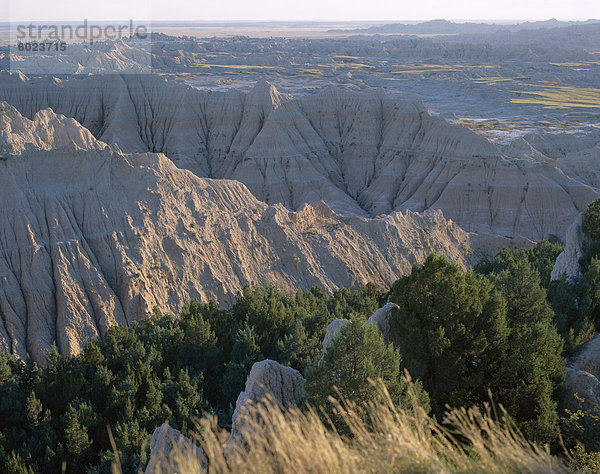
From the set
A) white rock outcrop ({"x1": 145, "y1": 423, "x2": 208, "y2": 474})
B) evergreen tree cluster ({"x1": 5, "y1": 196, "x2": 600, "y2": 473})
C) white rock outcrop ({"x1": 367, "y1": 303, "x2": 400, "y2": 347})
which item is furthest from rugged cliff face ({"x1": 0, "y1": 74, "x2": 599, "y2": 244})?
white rock outcrop ({"x1": 145, "y1": 423, "x2": 208, "y2": 474})

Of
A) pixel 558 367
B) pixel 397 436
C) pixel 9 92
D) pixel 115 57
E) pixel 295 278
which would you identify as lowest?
pixel 295 278

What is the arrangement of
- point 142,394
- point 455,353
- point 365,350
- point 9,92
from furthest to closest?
1. point 9,92
2. point 142,394
3. point 455,353
4. point 365,350

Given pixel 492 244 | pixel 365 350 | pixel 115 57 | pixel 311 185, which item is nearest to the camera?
pixel 365 350

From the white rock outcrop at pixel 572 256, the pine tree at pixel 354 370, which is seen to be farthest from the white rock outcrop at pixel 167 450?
the white rock outcrop at pixel 572 256

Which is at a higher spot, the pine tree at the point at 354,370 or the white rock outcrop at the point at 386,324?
the pine tree at the point at 354,370

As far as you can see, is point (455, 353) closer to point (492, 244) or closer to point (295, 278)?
point (295, 278)

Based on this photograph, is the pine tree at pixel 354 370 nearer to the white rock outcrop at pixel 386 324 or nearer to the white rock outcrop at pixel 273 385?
the white rock outcrop at pixel 273 385

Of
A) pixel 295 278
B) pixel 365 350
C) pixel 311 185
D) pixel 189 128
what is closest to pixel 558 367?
pixel 365 350
